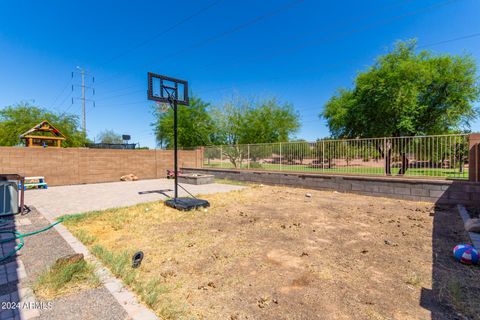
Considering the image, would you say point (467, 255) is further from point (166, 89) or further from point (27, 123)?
point (27, 123)

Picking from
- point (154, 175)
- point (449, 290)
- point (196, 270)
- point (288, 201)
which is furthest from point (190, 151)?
point (449, 290)

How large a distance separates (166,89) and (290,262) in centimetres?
624

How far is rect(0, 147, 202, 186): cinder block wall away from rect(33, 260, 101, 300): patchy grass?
37.6 ft

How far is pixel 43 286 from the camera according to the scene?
2.45 m

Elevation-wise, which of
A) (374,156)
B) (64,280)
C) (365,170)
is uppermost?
(374,156)

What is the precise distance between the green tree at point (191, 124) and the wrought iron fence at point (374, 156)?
487 inches

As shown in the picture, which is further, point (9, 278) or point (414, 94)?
point (414, 94)

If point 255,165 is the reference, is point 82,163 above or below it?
above

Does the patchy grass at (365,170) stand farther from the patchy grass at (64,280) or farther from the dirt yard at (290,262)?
the patchy grass at (64,280)

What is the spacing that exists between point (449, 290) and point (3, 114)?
33.3 metres

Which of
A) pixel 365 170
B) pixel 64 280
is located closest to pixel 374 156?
pixel 365 170

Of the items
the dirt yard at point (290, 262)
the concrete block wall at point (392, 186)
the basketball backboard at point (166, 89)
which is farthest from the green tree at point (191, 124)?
the dirt yard at point (290, 262)

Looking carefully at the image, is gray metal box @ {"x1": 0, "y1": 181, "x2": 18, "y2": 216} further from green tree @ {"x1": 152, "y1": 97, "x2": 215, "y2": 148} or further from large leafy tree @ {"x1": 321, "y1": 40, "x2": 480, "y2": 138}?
green tree @ {"x1": 152, "y1": 97, "x2": 215, "y2": 148}

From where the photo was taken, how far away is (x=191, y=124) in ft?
78.3
